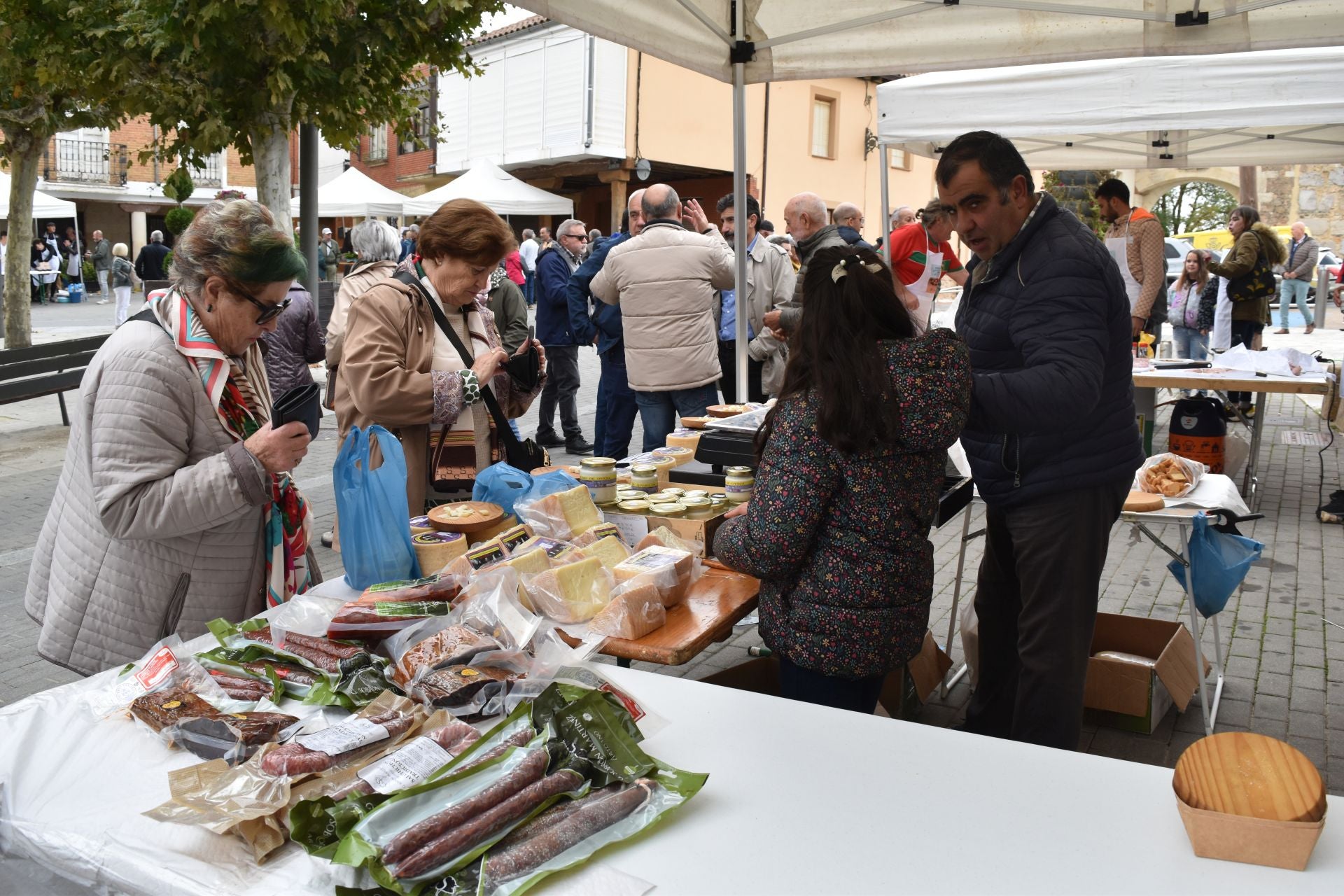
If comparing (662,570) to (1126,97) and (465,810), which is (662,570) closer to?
(465,810)

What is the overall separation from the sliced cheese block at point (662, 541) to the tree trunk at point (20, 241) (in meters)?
11.8

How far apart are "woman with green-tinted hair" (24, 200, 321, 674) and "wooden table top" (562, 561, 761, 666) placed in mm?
784

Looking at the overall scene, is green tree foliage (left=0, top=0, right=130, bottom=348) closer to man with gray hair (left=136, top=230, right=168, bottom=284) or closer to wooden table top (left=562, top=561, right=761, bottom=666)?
Answer: wooden table top (left=562, top=561, right=761, bottom=666)

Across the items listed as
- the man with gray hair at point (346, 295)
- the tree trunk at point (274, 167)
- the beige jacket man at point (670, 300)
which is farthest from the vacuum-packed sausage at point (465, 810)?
the tree trunk at point (274, 167)

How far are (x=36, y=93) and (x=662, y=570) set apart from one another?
11.4 metres

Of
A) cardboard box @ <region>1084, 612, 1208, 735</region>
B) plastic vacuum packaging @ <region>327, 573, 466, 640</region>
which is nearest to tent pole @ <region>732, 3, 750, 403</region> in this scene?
cardboard box @ <region>1084, 612, 1208, 735</region>

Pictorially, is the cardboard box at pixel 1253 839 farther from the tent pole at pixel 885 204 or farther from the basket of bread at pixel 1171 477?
the tent pole at pixel 885 204

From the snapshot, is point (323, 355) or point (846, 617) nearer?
point (846, 617)

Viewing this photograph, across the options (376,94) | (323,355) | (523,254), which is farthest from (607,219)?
(323,355)

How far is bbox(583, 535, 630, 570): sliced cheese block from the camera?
8.16ft

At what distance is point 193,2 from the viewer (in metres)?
5.86

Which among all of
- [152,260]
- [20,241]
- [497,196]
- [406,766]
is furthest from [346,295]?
[152,260]

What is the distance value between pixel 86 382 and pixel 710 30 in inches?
119

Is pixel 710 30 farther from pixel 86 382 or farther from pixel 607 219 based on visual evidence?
pixel 607 219
